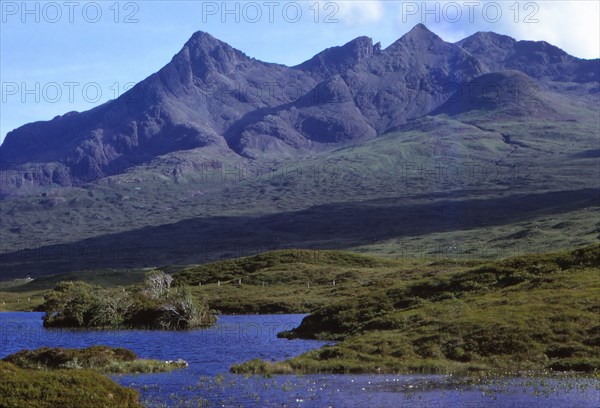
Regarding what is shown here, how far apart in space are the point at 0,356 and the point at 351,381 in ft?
101

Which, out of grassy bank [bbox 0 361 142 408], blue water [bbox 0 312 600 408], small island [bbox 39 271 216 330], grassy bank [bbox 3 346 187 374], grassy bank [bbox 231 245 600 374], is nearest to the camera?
grassy bank [bbox 0 361 142 408]

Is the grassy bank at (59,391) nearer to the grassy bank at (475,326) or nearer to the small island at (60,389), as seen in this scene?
the small island at (60,389)

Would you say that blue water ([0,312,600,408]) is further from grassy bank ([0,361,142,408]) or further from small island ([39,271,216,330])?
small island ([39,271,216,330])

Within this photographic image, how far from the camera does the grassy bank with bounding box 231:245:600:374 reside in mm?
51156

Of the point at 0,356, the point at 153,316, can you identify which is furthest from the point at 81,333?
the point at 0,356

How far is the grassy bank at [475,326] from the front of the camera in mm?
51156

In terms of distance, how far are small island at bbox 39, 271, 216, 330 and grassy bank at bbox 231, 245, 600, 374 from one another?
16394 millimetres

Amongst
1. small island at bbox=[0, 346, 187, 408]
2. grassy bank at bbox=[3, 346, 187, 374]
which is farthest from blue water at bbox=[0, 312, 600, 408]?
small island at bbox=[0, 346, 187, 408]

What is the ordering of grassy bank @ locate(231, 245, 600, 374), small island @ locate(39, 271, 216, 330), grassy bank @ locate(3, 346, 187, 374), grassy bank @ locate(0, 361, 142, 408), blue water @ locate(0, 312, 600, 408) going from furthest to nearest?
small island @ locate(39, 271, 216, 330) → grassy bank @ locate(3, 346, 187, 374) → grassy bank @ locate(231, 245, 600, 374) → blue water @ locate(0, 312, 600, 408) → grassy bank @ locate(0, 361, 142, 408)

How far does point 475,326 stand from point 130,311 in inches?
1955

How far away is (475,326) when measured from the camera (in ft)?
188

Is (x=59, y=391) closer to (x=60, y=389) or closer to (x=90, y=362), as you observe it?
(x=60, y=389)

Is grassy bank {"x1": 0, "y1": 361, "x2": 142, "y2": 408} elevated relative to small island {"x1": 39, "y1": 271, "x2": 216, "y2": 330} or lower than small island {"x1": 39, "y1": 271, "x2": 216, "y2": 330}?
elevated

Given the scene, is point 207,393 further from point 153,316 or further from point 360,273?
point 360,273
